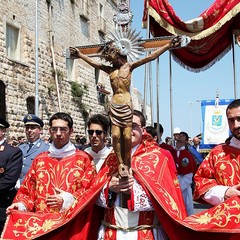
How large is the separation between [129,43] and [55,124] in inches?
A: 47.4

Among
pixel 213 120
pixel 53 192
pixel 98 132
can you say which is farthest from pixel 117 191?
pixel 213 120

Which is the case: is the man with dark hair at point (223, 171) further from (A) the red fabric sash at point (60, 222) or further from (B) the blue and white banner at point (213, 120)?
(B) the blue and white banner at point (213, 120)

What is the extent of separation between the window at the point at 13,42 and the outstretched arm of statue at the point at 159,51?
1433 cm

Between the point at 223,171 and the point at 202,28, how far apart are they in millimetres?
4285

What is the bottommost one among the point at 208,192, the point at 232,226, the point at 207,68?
the point at 232,226

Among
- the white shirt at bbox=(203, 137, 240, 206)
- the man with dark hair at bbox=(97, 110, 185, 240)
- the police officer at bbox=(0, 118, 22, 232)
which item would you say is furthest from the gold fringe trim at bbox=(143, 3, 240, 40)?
the white shirt at bbox=(203, 137, 240, 206)

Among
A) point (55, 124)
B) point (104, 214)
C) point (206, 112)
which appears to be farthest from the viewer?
point (206, 112)

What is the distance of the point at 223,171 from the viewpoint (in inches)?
146

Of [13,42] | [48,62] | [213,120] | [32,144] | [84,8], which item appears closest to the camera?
[32,144]

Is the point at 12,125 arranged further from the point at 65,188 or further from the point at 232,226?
the point at 232,226

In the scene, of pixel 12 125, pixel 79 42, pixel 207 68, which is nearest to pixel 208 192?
pixel 207 68

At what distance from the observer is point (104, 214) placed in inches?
153

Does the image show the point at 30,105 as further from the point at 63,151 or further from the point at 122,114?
the point at 122,114

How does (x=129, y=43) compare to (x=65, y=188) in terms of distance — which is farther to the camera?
(x=65, y=188)
